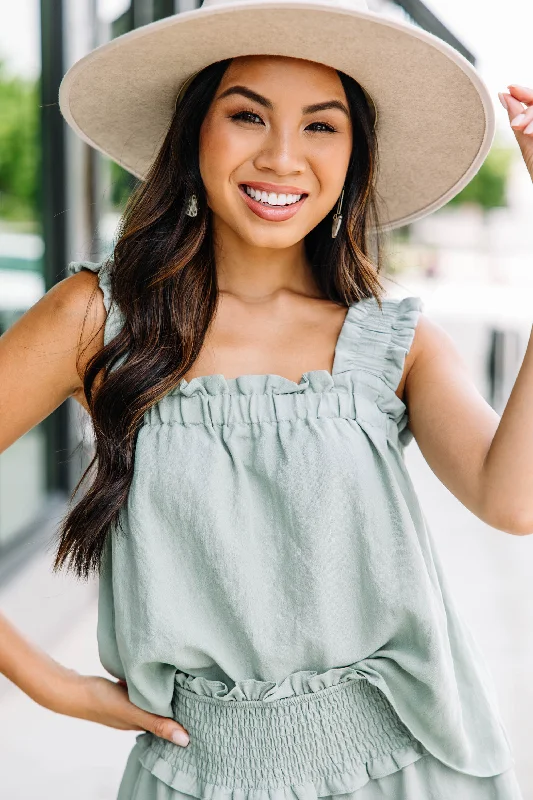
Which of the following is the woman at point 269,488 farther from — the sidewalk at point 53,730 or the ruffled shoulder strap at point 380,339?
the sidewalk at point 53,730

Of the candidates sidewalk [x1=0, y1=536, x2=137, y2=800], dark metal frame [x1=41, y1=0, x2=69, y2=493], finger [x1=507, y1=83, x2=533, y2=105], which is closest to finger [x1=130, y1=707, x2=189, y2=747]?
finger [x1=507, y1=83, x2=533, y2=105]

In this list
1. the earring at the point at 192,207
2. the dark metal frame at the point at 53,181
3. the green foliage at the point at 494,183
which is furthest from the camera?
the green foliage at the point at 494,183

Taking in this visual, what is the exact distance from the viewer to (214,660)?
1.39 metres

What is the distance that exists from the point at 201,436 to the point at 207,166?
0.39 m

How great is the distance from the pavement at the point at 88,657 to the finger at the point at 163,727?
1048 mm

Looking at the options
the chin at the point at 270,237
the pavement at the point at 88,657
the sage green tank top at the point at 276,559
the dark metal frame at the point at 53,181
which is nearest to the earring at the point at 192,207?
the chin at the point at 270,237

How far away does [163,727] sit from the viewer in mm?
1454

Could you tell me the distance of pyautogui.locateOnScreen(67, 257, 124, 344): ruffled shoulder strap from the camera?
1.44 meters

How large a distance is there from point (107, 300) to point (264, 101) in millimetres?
357

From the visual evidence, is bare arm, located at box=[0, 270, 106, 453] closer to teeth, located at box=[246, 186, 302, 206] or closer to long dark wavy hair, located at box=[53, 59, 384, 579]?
long dark wavy hair, located at box=[53, 59, 384, 579]

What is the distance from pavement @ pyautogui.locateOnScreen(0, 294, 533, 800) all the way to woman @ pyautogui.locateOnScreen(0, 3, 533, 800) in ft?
3.75

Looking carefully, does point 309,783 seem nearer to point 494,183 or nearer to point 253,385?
point 253,385

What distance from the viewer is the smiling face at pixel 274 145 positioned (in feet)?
4.64

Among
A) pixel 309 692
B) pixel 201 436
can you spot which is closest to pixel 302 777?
pixel 309 692
